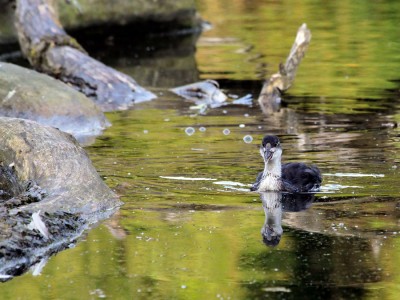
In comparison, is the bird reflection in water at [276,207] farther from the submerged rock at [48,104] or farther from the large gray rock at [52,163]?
the submerged rock at [48,104]

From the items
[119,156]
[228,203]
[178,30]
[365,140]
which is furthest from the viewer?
[178,30]

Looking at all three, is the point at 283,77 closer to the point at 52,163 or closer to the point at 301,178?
the point at 301,178

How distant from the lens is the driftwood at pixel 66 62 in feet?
55.8

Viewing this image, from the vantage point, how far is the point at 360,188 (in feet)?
33.6

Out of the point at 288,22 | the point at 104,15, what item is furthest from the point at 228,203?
the point at 288,22

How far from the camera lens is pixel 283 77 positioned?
1670 centimetres

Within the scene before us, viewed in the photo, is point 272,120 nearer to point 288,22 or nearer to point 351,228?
point 351,228

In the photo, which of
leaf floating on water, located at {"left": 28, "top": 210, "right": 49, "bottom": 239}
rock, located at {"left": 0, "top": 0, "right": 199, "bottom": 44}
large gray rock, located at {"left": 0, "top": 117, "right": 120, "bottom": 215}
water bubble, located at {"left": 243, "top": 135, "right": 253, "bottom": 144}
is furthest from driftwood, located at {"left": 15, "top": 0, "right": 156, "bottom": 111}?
leaf floating on water, located at {"left": 28, "top": 210, "right": 49, "bottom": 239}

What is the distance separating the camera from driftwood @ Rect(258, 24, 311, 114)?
16.1m

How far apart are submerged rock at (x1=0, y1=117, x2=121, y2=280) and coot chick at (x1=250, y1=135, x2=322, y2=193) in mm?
1435

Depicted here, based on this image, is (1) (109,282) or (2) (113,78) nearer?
(1) (109,282)

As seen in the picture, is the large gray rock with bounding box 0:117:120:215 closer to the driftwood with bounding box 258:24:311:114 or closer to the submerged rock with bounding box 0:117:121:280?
the submerged rock with bounding box 0:117:121:280

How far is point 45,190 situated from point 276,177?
223 centimetres

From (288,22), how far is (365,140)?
51.1ft
